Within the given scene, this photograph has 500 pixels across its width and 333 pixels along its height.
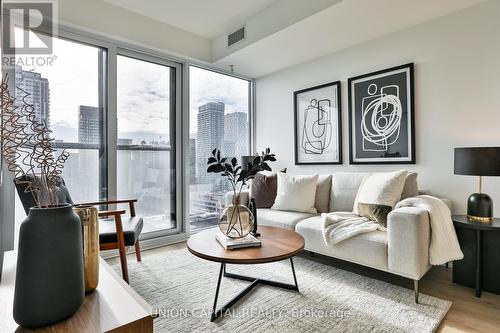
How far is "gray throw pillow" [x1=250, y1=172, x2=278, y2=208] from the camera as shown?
130 inches

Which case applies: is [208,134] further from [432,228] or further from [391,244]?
[432,228]

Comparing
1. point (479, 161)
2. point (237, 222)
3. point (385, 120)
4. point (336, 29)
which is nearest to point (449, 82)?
point (385, 120)

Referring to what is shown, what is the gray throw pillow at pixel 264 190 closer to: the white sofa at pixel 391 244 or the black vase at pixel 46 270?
the white sofa at pixel 391 244

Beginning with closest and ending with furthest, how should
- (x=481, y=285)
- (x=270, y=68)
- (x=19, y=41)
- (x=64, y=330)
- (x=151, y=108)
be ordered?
(x=64, y=330)
(x=481, y=285)
(x=19, y=41)
(x=151, y=108)
(x=270, y=68)

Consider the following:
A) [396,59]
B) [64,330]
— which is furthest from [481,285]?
[64,330]

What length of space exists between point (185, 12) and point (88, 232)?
9.46 feet

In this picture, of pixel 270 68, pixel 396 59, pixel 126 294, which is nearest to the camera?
pixel 126 294

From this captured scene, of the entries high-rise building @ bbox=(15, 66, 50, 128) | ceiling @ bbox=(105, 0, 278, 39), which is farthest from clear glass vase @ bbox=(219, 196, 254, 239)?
ceiling @ bbox=(105, 0, 278, 39)

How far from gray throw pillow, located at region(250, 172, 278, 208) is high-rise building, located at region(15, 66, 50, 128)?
2.26 meters

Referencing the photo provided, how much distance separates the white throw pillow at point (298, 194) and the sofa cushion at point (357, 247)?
1.64 ft

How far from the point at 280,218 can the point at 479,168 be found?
67.5 inches

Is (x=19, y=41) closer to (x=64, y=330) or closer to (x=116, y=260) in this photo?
(x=116, y=260)

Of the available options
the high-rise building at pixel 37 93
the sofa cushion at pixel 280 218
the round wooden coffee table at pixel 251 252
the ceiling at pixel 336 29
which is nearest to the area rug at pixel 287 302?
the round wooden coffee table at pixel 251 252

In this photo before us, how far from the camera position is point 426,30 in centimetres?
270
